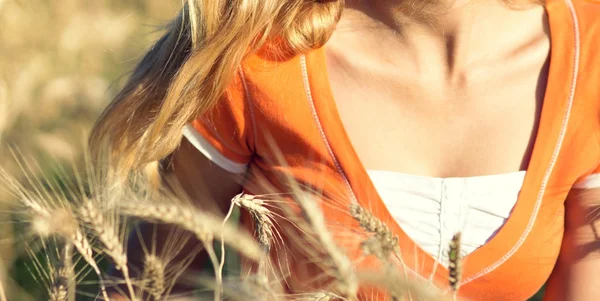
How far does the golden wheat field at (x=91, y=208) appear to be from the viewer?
806 mm

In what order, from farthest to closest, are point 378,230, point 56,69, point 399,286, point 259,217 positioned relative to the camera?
1. point 56,69
2. point 259,217
3. point 378,230
4. point 399,286

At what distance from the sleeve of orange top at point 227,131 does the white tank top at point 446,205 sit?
9.3 inches

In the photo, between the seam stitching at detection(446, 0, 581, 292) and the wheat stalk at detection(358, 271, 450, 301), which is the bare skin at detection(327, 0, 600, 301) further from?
the wheat stalk at detection(358, 271, 450, 301)

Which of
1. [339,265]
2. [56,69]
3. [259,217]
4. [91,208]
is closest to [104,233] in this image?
[91,208]

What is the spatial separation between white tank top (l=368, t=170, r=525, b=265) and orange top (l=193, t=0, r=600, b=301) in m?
0.03

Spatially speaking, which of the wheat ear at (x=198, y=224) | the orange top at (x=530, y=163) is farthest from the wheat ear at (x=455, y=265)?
the orange top at (x=530, y=163)

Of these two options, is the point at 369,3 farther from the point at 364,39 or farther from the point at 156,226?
the point at 156,226

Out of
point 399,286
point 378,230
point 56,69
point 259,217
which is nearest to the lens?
point 399,286

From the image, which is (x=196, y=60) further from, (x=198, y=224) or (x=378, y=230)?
(x=378, y=230)

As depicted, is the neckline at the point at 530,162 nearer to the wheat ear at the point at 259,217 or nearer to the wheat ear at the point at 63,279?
the wheat ear at the point at 259,217

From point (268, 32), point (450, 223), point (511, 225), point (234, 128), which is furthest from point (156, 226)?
point (511, 225)

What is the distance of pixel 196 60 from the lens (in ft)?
4.40

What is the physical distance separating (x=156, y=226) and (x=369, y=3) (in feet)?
1.86

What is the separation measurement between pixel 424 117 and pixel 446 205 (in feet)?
0.52
